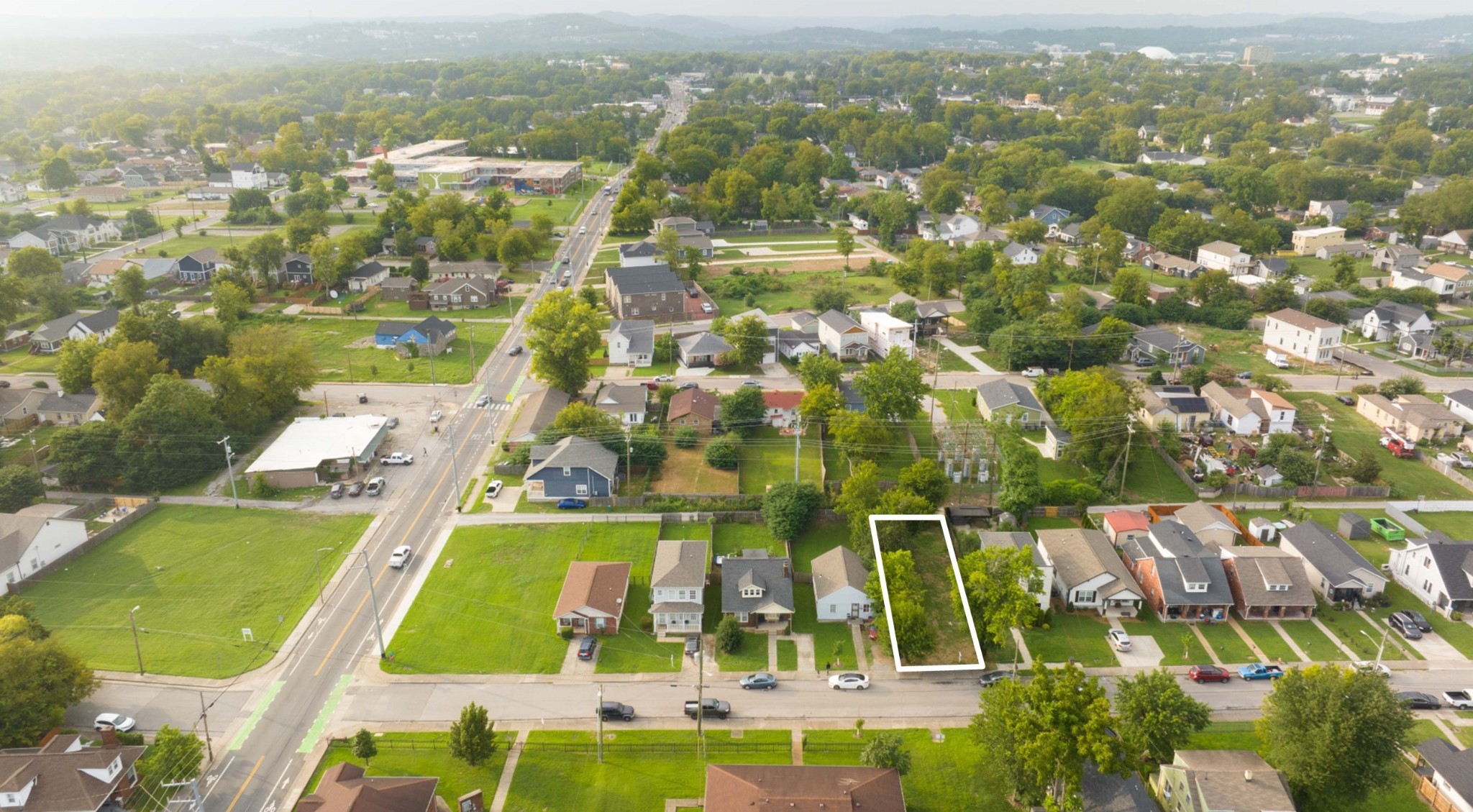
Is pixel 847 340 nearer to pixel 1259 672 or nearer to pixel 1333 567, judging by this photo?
pixel 1333 567

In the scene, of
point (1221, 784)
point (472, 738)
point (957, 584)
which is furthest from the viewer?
point (957, 584)

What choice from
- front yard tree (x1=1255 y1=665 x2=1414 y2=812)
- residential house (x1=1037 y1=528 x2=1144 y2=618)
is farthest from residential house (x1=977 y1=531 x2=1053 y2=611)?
front yard tree (x1=1255 y1=665 x2=1414 y2=812)

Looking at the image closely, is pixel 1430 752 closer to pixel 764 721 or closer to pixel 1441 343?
pixel 764 721

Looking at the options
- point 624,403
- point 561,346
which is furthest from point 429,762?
point 561,346

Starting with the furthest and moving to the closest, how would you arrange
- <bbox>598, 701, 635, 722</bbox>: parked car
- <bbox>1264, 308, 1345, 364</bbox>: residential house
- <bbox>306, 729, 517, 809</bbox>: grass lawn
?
<bbox>1264, 308, 1345, 364</bbox>: residential house, <bbox>598, 701, 635, 722</bbox>: parked car, <bbox>306, 729, 517, 809</bbox>: grass lawn

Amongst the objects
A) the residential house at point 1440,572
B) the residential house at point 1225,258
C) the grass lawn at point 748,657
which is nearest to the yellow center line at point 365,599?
the grass lawn at point 748,657


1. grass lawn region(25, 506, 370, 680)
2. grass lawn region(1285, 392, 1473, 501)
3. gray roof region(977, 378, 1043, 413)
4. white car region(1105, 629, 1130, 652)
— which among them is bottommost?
grass lawn region(1285, 392, 1473, 501)

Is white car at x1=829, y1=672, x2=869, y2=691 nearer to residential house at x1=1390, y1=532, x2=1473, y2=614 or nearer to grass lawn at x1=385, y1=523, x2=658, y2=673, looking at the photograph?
grass lawn at x1=385, y1=523, x2=658, y2=673
